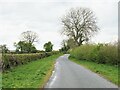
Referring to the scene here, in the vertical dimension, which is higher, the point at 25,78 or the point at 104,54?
the point at 104,54

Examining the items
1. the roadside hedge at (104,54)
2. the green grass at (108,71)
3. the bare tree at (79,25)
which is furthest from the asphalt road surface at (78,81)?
the bare tree at (79,25)

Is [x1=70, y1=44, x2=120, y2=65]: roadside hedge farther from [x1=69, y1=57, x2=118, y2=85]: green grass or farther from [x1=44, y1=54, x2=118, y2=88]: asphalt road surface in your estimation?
[x1=44, y1=54, x2=118, y2=88]: asphalt road surface

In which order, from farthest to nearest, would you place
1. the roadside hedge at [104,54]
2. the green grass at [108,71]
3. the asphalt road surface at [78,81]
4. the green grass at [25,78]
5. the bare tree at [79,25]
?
the bare tree at [79,25]
the roadside hedge at [104,54]
the green grass at [108,71]
the green grass at [25,78]
the asphalt road surface at [78,81]

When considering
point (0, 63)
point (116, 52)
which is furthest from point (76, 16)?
point (0, 63)

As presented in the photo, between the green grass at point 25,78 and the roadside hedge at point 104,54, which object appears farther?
the roadside hedge at point 104,54

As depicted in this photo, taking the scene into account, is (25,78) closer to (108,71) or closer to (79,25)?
(108,71)

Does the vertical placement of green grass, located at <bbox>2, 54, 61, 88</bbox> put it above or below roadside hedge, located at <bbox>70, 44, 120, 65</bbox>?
below

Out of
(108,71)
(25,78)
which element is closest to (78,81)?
(25,78)

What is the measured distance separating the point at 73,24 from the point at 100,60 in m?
43.6

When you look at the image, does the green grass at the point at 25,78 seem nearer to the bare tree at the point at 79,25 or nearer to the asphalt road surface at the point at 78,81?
the asphalt road surface at the point at 78,81

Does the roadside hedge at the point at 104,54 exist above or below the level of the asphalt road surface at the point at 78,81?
above

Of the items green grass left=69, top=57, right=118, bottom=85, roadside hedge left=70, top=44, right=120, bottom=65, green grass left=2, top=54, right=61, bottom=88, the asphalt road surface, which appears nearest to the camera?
the asphalt road surface

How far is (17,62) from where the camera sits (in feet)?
138

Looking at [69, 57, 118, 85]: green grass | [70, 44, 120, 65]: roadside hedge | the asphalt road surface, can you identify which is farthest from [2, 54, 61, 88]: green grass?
[70, 44, 120, 65]: roadside hedge
